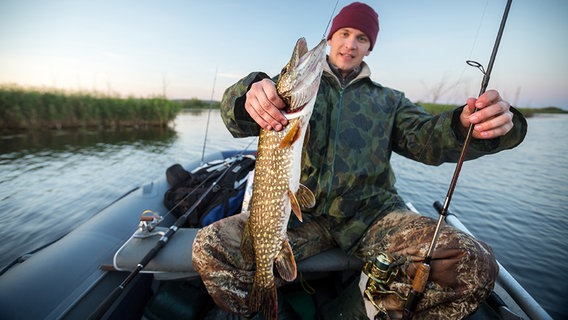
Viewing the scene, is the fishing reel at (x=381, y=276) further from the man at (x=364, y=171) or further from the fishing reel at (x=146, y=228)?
the fishing reel at (x=146, y=228)

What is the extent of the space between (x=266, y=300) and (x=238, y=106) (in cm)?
140

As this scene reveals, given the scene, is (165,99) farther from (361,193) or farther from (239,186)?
(361,193)

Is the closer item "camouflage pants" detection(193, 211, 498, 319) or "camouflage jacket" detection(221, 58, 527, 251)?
"camouflage pants" detection(193, 211, 498, 319)

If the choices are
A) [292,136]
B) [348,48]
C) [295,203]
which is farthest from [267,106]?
[348,48]

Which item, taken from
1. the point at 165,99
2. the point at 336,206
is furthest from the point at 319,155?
the point at 165,99

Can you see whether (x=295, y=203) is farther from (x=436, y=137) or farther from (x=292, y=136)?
(x=436, y=137)

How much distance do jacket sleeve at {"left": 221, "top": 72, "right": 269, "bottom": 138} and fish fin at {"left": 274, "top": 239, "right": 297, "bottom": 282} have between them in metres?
0.92

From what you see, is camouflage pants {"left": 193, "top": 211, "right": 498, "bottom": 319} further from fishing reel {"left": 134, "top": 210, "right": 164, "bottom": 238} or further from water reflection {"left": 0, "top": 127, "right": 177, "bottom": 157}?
water reflection {"left": 0, "top": 127, "right": 177, "bottom": 157}

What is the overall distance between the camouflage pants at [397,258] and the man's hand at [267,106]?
0.93m

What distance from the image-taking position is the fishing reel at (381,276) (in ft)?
5.16

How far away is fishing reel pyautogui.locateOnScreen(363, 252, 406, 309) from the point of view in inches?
61.9

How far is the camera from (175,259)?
1.98m

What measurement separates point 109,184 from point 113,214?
467 cm

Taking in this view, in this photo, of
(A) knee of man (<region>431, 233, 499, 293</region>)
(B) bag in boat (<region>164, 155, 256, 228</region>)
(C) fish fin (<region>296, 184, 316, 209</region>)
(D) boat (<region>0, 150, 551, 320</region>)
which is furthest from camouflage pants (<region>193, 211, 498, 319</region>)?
(B) bag in boat (<region>164, 155, 256, 228</region>)
